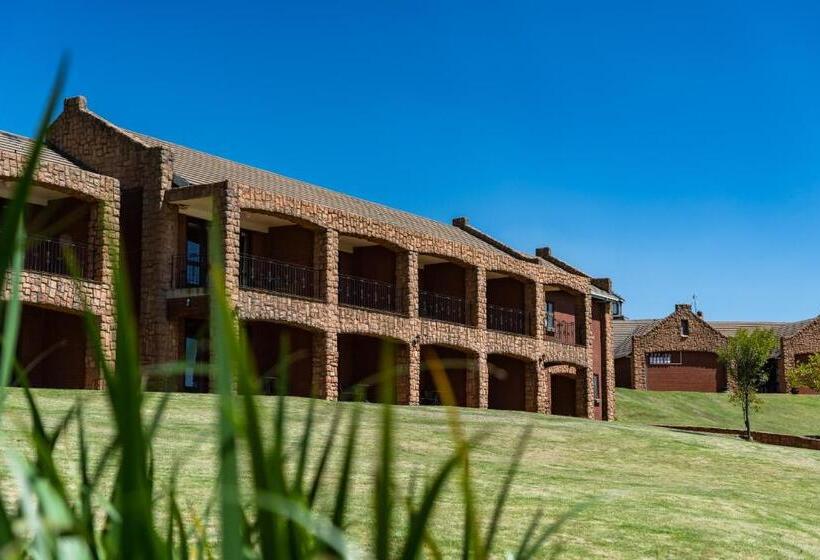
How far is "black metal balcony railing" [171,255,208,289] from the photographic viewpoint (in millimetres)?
25523

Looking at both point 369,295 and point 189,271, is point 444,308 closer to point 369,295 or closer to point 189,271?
point 369,295

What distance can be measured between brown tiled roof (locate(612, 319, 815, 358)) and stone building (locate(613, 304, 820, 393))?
172mm

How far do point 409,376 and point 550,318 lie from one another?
1292cm

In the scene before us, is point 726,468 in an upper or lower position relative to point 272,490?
lower

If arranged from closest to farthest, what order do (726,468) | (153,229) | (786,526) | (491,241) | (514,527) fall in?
(514,527), (786,526), (726,468), (153,229), (491,241)

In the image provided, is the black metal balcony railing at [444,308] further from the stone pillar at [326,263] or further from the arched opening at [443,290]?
the stone pillar at [326,263]

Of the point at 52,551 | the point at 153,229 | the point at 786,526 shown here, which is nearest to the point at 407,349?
the point at 153,229

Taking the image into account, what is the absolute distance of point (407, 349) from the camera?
30562mm

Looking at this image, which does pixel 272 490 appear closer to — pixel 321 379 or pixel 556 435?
pixel 556 435

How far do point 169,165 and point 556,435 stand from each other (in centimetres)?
1239

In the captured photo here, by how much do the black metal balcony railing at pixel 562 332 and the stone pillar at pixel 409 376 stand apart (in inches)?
413

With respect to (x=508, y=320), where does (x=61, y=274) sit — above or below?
above

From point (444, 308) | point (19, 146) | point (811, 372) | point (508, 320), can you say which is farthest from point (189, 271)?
point (811, 372)

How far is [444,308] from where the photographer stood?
113ft
